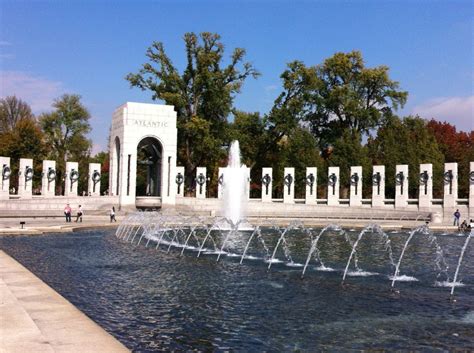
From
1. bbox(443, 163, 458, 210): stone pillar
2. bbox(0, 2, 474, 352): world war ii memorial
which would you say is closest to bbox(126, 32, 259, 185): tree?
bbox(0, 2, 474, 352): world war ii memorial

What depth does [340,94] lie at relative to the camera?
56469 millimetres

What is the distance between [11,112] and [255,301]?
228 ft

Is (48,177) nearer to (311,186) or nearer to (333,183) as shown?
(311,186)

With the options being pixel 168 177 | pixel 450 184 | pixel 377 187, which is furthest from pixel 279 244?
pixel 168 177

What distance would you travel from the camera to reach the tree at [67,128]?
65938 mm

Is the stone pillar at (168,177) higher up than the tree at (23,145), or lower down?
lower down

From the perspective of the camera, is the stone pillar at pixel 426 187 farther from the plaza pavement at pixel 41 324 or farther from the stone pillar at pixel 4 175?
the plaza pavement at pixel 41 324

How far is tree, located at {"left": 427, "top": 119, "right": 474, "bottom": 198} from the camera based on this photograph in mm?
55812

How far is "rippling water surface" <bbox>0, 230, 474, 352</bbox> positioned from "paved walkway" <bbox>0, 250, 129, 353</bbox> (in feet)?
2.45

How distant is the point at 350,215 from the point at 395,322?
108 feet

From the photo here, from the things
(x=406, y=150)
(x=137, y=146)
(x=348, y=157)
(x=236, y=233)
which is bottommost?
(x=236, y=233)

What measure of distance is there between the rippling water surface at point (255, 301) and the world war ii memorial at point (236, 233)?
0.18 ft

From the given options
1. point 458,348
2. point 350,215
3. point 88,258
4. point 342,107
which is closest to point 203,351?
point 458,348

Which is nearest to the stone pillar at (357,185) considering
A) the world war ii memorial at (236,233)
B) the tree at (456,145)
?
the world war ii memorial at (236,233)
